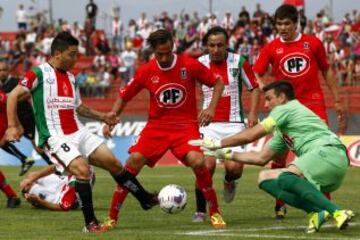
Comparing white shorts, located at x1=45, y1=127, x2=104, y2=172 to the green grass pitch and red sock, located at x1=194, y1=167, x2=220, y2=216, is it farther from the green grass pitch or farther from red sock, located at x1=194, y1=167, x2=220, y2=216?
red sock, located at x1=194, y1=167, x2=220, y2=216

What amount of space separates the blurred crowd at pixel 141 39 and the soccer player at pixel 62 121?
22164 millimetres

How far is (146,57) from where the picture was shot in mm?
36094

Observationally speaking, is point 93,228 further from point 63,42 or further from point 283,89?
point 283,89

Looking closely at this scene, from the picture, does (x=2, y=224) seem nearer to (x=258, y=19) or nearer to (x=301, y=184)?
(x=301, y=184)

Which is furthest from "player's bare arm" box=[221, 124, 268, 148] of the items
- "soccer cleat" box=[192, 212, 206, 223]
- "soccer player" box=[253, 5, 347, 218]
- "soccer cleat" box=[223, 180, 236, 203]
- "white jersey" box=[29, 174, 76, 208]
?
"white jersey" box=[29, 174, 76, 208]

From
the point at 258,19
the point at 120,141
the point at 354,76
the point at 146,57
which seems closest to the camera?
the point at 120,141

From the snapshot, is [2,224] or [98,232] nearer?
[98,232]

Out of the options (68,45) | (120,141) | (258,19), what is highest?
(68,45)

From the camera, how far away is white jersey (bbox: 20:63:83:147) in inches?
479

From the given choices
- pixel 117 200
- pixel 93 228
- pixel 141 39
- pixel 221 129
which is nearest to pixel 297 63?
pixel 221 129

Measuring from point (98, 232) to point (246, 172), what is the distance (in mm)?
14223

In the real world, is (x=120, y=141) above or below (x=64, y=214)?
below

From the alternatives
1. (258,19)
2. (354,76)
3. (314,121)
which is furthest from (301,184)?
(258,19)

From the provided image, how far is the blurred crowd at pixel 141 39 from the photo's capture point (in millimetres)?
36000
